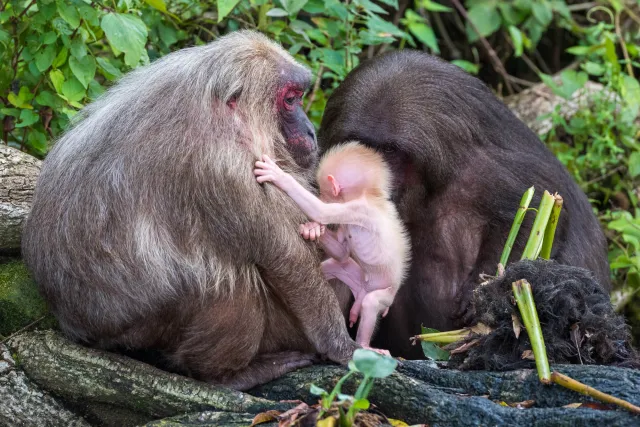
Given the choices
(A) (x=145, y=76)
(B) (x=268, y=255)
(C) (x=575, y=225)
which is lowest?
(C) (x=575, y=225)

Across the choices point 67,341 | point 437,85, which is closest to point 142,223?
point 67,341

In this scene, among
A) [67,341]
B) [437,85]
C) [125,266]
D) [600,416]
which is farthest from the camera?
[437,85]

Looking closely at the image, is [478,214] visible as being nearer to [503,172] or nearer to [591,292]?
[503,172]

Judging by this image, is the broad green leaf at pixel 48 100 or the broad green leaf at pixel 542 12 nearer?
the broad green leaf at pixel 48 100

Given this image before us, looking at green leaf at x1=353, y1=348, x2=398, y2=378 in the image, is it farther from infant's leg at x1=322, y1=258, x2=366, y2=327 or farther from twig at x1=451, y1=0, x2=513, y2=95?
twig at x1=451, y1=0, x2=513, y2=95

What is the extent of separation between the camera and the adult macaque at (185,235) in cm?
445

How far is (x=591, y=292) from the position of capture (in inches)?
179

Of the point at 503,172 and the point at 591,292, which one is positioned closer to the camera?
the point at 591,292

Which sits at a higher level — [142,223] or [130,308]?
[142,223]

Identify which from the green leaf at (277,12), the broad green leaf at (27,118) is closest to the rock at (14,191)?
the broad green leaf at (27,118)

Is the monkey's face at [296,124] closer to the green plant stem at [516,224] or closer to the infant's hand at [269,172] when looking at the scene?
the infant's hand at [269,172]

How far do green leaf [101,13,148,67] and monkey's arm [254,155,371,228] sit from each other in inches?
46.1

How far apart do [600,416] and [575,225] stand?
241 centimetres

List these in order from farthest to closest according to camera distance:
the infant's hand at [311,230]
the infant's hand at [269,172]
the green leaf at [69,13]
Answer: the green leaf at [69,13]
the infant's hand at [311,230]
the infant's hand at [269,172]
